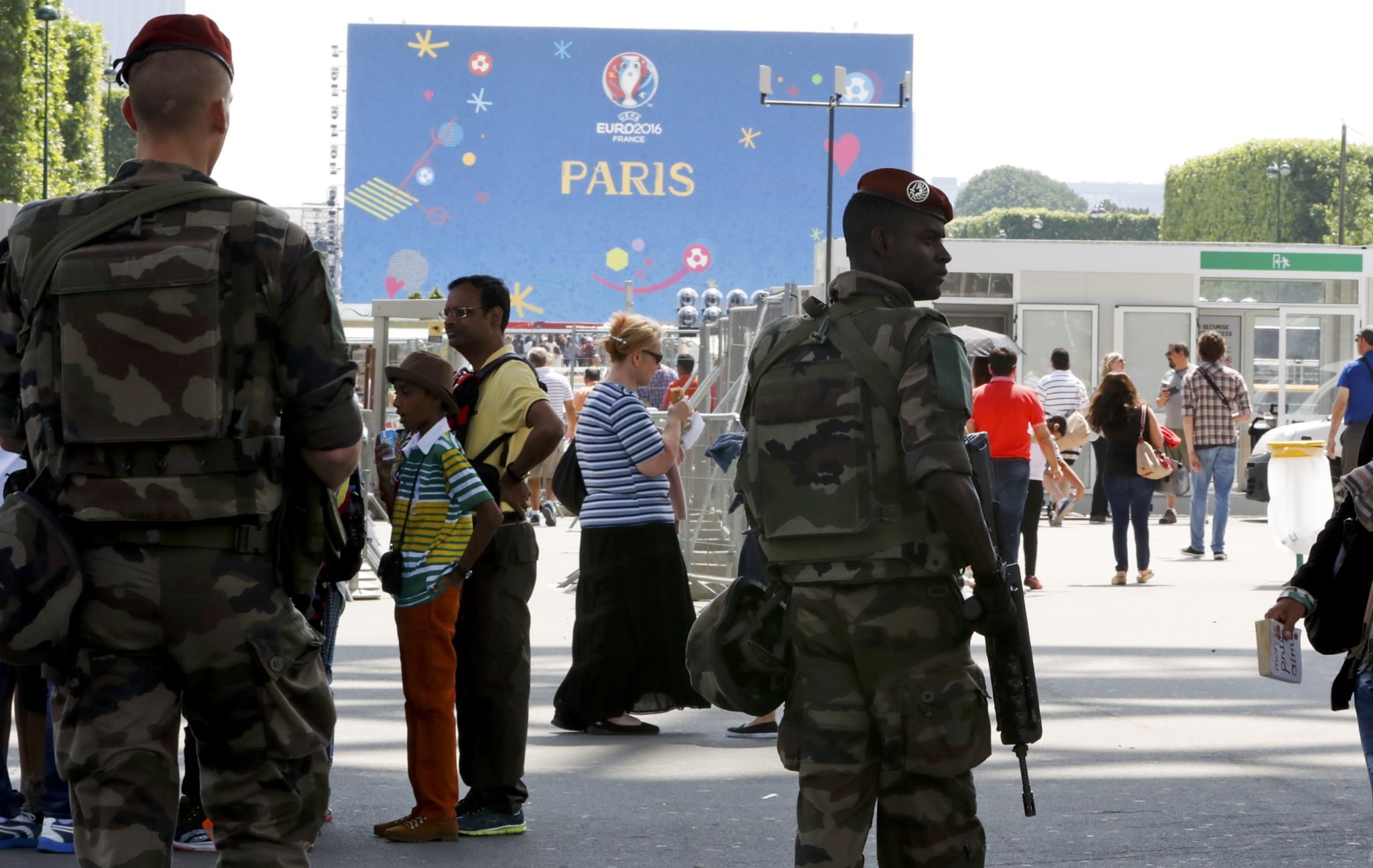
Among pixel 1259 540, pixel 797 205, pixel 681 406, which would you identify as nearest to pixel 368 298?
pixel 797 205

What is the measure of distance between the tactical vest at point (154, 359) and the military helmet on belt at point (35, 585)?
0.08 meters

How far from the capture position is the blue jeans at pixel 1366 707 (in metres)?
4.29

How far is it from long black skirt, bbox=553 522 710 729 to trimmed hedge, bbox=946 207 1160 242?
131 metres

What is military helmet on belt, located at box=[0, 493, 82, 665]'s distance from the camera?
3221 mm

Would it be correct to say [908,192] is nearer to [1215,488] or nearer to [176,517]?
[176,517]

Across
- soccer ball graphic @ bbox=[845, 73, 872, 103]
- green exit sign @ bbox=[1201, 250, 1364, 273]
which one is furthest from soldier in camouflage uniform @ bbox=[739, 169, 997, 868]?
soccer ball graphic @ bbox=[845, 73, 872, 103]

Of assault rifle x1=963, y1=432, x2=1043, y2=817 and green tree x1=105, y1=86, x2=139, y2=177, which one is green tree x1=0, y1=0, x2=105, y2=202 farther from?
assault rifle x1=963, y1=432, x2=1043, y2=817

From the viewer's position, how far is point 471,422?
6.10 metres

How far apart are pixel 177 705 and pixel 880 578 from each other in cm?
→ 160

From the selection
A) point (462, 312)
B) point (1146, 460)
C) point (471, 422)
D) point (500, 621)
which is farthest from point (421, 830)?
point (1146, 460)

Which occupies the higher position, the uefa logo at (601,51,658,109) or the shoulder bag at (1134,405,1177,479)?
the uefa logo at (601,51,658,109)

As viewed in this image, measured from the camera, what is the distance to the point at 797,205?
2630 inches

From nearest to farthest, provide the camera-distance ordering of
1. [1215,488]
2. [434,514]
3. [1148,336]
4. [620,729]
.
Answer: [434,514] → [620,729] → [1215,488] → [1148,336]

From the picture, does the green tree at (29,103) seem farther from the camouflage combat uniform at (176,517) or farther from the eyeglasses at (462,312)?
the camouflage combat uniform at (176,517)
